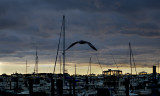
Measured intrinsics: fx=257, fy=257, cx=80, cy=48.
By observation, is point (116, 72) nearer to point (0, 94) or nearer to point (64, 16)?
point (64, 16)

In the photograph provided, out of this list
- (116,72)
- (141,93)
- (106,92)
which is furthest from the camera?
(116,72)

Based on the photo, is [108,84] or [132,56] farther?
[132,56]

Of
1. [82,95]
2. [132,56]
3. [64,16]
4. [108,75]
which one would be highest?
[64,16]

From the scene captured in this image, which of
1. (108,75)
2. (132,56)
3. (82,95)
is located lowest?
(82,95)

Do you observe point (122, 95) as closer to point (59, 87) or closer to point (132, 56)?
point (59, 87)

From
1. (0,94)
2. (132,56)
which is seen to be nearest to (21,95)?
(0,94)

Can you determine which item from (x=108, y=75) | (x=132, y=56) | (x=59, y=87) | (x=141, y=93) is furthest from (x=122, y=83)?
(x=59, y=87)

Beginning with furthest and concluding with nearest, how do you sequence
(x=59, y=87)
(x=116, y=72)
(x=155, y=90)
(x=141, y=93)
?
(x=116, y=72) → (x=141, y=93) → (x=155, y=90) → (x=59, y=87)

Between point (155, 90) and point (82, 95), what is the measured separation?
41.5 ft

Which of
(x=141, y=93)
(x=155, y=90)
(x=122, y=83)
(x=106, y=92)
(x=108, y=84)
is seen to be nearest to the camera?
(x=106, y=92)

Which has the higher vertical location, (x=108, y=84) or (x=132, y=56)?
(x=132, y=56)

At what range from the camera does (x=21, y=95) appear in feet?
143

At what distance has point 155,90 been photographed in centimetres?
3891

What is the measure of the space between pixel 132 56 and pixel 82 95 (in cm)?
2917
